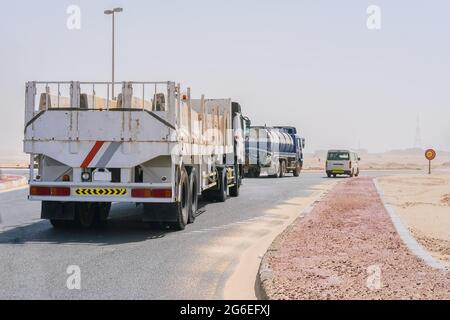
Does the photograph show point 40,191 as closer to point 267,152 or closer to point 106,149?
point 106,149

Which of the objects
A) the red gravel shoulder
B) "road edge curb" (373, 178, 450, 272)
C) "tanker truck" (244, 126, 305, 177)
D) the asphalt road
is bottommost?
the asphalt road

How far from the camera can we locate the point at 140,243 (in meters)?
10.4

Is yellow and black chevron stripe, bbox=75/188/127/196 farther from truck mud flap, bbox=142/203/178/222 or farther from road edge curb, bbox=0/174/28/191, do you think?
road edge curb, bbox=0/174/28/191

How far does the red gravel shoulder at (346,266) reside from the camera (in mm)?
6180

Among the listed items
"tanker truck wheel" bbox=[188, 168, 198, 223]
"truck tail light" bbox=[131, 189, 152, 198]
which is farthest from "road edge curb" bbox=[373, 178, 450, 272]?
"truck tail light" bbox=[131, 189, 152, 198]

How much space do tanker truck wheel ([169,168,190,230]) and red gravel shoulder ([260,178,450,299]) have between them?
216 centimetres

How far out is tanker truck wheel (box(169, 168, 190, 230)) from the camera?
38.2 feet

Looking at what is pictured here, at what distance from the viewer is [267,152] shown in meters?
36.2

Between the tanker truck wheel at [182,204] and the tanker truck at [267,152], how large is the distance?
69.6 ft

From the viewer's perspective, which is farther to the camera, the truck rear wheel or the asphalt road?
the truck rear wheel

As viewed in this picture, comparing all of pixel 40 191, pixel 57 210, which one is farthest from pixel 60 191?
pixel 57 210

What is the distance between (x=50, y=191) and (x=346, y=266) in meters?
6.00
